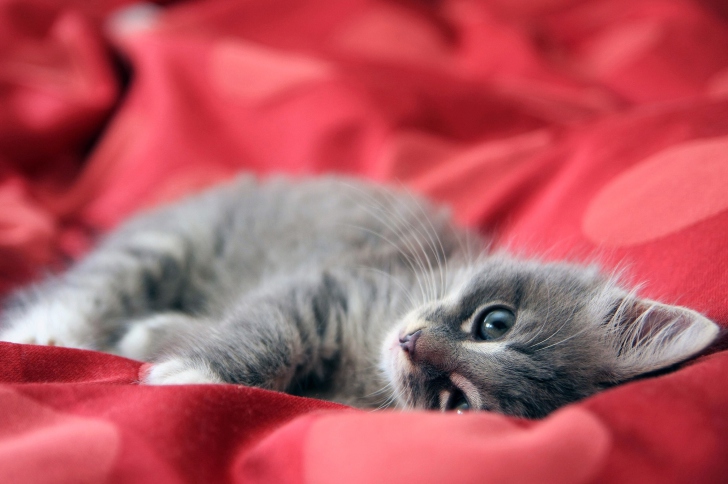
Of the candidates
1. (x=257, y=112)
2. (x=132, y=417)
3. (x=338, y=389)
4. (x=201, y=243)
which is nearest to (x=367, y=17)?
(x=257, y=112)

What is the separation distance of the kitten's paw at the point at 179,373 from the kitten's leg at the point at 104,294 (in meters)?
0.43

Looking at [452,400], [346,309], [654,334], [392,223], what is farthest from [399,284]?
[654,334]

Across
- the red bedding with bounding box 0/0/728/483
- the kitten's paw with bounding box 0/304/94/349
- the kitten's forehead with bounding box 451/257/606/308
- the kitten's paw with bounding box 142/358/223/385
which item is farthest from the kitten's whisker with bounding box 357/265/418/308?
the kitten's paw with bounding box 0/304/94/349

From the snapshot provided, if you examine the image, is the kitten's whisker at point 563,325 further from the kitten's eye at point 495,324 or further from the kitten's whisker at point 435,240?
the kitten's whisker at point 435,240

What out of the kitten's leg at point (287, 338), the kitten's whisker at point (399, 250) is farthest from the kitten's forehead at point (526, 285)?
the kitten's leg at point (287, 338)

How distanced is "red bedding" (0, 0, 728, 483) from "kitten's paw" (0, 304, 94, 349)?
0.87ft

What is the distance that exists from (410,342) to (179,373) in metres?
0.44

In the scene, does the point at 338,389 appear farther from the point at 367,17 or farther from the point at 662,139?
the point at 367,17

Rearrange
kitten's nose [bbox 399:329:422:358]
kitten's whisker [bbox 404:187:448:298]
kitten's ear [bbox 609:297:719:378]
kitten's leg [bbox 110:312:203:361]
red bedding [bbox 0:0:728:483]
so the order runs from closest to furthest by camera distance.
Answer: red bedding [bbox 0:0:728:483], kitten's ear [bbox 609:297:719:378], kitten's nose [bbox 399:329:422:358], kitten's leg [bbox 110:312:203:361], kitten's whisker [bbox 404:187:448:298]

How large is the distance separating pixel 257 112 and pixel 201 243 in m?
0.61

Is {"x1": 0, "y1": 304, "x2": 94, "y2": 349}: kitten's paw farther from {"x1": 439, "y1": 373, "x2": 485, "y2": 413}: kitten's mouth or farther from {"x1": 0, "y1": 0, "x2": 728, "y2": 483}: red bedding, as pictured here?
{"x1": 439, "y1": 373, "x2": 485, "y2": 413}: kitten's mouth

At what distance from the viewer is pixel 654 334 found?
3.46 ft

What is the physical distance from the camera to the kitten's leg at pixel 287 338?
1093 millimetres

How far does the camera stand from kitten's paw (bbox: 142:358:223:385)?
102 cm
